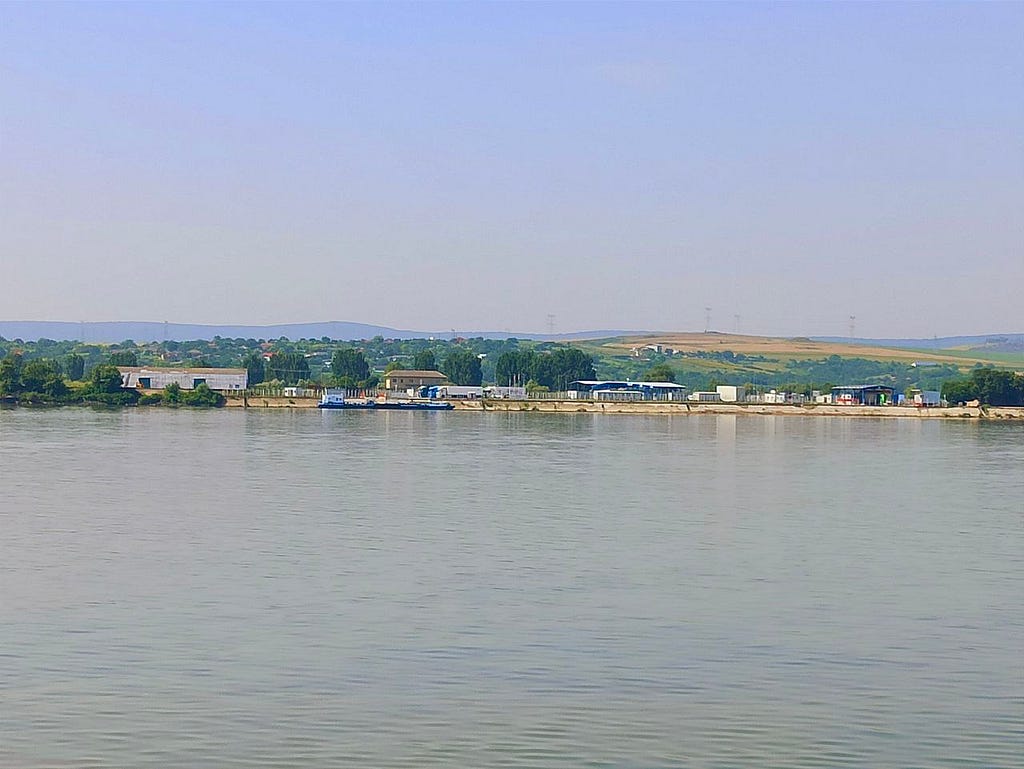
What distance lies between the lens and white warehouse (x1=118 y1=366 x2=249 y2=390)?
7144 cm

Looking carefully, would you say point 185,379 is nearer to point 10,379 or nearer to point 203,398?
point 203,398

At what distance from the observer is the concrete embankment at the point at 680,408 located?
66312mm

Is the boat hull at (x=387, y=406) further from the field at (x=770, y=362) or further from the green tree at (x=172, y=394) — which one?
the field at (x=770, y=362)

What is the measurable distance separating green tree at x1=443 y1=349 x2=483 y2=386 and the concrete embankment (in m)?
9.61

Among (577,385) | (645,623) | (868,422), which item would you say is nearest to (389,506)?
(645,623)

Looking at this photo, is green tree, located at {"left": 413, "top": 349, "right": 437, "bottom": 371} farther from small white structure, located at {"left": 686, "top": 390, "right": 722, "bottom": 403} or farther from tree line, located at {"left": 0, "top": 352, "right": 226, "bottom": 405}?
tree line, located at {"left": 0, "top": 352, "right": 226, "bottom": 405}

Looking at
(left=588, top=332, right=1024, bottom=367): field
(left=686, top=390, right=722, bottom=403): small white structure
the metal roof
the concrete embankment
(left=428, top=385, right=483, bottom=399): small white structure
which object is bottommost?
the concrete embankment

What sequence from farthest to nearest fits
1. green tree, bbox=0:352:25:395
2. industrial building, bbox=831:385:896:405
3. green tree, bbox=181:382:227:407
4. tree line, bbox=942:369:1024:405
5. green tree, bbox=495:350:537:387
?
green tree, bbox=495:350:537:387 → industrial building, bbox=831:385:896:405 → tree line, bbox=942:369:1024:405 → green tree, bbox=181:382:227:407 → green tree, bbox=0:352:25:395

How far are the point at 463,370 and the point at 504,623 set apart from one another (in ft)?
230

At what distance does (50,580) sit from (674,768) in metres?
7.12

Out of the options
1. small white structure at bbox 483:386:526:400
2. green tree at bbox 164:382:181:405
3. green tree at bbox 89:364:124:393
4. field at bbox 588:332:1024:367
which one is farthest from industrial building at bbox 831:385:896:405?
field at bbox 588:332:1024:367

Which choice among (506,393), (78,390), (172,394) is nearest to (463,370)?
(506,393)

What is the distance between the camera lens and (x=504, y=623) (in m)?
10.5

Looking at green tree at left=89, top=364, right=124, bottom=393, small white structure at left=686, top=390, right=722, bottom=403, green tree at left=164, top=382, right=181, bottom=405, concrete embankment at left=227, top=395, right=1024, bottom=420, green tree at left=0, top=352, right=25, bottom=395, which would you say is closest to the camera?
green tree at left=0, top=352, right=25, bottom=395
